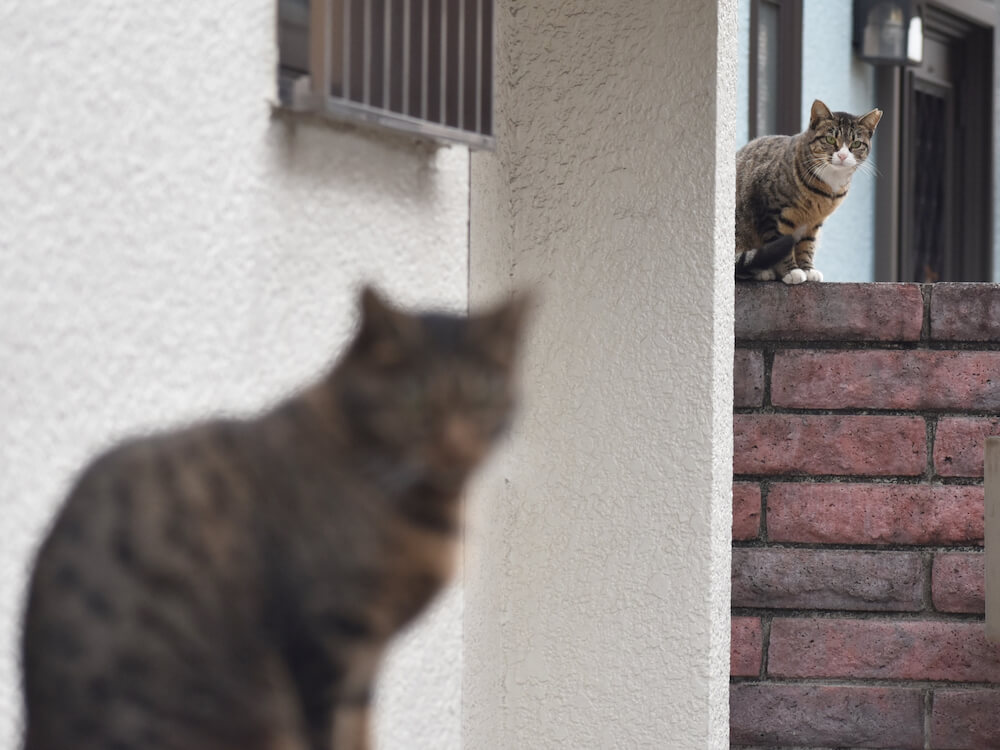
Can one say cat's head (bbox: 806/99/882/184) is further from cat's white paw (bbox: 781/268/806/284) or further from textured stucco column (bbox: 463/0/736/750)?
textured stucco column (bbox: 463/0/736/750)

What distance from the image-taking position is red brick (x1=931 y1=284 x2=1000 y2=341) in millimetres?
3422

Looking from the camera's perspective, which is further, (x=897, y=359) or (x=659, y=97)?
(x=897, y=359)

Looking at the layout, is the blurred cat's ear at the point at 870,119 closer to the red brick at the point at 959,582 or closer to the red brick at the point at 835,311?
the red brick at the point at 835,311

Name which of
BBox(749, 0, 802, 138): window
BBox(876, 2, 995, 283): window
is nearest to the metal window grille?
BBox(749, 0, 802, 138): window

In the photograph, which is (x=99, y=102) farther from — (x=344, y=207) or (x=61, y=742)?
(x=61, y=742)

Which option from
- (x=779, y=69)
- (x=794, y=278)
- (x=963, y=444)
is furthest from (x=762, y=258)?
(x=779, y=69)

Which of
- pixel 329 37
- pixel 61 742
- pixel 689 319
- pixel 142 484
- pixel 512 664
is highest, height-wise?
pixel 329 37

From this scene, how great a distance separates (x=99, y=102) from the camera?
51.6 inches

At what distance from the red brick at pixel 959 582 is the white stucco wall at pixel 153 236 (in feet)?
6.49

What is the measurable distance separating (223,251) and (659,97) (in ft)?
4.47

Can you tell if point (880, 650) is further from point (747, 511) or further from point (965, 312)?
point (965, 312)

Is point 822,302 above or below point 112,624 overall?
above

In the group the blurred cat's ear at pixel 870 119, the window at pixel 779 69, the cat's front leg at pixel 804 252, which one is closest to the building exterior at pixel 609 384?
the cat's front leg at pixel 804 252

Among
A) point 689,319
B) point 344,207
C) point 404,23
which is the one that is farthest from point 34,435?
point 689,319
